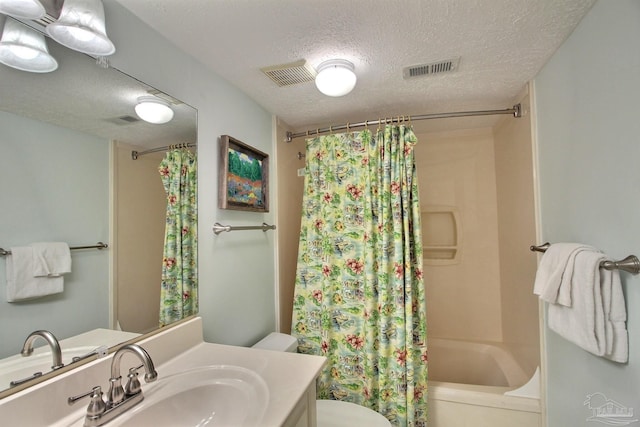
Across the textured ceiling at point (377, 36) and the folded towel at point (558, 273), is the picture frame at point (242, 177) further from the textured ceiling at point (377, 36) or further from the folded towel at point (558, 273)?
→ the folded towel at point (558, 273)

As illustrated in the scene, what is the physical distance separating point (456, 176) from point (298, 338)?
1.99 metres

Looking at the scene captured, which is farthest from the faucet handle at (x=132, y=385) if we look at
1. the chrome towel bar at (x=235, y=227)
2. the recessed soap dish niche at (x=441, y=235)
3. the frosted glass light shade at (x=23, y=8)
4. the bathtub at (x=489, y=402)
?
the recessed soap dish niche at (x=441, y=235)

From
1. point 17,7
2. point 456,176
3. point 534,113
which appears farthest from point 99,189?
point 456,176

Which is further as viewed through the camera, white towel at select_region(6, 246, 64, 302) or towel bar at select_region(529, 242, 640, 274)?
towel bar at select_region(529, 242, 640, 274)

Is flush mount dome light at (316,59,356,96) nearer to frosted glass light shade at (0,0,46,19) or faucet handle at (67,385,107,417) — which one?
frosted glass light shade at (0,0,46,19)

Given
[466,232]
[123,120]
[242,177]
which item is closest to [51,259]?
[123,120]

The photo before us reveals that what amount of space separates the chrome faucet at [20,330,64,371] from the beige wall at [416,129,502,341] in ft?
8.19

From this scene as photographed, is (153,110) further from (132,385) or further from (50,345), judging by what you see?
(132,385)

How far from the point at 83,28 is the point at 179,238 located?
78 centimetres

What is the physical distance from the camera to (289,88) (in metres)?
1.58

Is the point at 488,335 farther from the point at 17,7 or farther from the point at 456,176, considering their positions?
the point at 17,7

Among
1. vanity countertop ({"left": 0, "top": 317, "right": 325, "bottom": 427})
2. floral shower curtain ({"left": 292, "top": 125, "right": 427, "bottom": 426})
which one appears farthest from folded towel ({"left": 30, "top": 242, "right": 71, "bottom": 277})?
floral shower curtain ({"left": 292, "top": 125, "right": 427, "bottom": 426})

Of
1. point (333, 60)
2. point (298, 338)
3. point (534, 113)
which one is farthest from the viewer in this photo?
point (298, 338)

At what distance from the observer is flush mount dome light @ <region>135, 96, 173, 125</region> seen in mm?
1035
